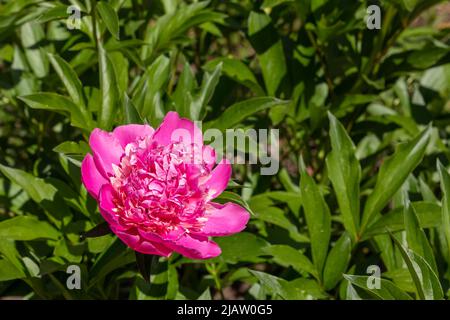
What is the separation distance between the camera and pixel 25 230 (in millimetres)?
1395

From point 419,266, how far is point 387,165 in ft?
1.10

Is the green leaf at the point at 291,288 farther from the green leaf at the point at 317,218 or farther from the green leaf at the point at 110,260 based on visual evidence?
the green leaf at the point at 110,260

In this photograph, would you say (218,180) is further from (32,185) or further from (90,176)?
(32,185)

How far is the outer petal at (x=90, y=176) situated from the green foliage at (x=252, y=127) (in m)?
0.07

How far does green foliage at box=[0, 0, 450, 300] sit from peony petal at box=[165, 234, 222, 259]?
0.23 ft

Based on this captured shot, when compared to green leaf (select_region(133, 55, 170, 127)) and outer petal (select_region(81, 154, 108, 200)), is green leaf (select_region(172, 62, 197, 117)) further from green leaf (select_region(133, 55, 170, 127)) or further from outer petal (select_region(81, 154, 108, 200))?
outer petal (select_region(81, 154, 108, 200))

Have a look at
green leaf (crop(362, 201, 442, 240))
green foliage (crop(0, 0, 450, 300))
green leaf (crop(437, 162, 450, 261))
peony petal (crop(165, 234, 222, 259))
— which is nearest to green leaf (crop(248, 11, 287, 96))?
green foliage (crop(0, 0, 450, 300))

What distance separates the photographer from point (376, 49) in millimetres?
1724

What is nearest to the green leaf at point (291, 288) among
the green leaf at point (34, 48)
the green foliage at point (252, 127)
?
the green foliage at point (252, 127)

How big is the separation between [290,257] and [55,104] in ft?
1.83

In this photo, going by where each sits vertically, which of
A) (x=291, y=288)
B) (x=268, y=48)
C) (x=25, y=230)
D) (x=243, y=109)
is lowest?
(x=291, y=288)

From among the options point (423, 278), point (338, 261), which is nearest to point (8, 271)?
point (338, 261)

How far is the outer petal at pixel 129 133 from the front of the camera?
1.15 meters

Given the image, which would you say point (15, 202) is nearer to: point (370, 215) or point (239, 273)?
point (239, 273)
